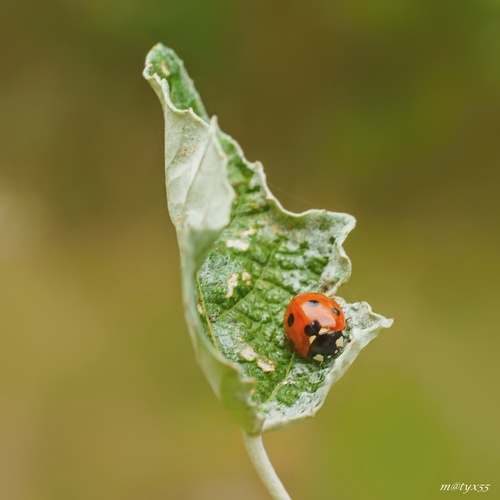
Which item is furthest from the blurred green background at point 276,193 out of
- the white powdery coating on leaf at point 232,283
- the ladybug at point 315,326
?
the white powdery coating on leaf at point 232,283

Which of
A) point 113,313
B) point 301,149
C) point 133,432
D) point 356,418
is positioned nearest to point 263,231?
point 356,418

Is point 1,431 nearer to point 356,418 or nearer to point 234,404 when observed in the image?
point 356,418

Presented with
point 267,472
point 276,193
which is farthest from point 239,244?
point 276,193

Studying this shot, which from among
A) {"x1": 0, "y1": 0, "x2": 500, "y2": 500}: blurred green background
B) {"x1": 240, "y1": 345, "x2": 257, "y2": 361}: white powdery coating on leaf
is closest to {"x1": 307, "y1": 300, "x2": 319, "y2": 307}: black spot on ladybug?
{"x1": 240, "y1": 345, "x2": 257, "y2": 361}: white powdery coating on leaf

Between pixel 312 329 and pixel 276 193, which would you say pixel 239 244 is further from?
pixel 276 193

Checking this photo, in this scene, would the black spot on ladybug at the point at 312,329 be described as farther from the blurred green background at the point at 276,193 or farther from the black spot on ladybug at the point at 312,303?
the blurred green background at the point at 276,193
